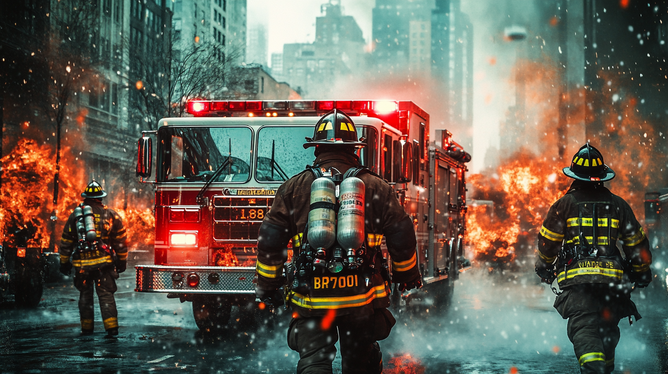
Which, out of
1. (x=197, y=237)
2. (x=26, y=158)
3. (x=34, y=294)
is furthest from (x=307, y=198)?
(x=26, y=158)

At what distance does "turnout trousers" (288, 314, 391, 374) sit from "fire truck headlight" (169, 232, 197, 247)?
411cm

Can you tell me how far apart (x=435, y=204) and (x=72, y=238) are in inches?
205

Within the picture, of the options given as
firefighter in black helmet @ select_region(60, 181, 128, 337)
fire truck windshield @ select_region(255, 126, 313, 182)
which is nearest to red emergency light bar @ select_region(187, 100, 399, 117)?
fire truck windshield @ select_region(255, 126, 313, 182)

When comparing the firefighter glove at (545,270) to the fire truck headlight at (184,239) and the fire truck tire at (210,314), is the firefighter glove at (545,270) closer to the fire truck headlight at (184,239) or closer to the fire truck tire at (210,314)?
the fire truck headlight at (184,239)

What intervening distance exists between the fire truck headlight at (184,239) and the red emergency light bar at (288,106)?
170 centimetres

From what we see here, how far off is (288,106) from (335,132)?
4377mm

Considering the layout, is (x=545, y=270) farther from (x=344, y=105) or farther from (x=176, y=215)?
(x=176, y=215)

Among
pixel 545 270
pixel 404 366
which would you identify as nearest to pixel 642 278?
pixel 545 270

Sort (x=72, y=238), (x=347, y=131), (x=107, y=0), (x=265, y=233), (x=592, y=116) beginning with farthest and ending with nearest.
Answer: (x=107, y=0)
(x=592, y=116)
(x=72, y=238)
(x=347, y=131)
(x=265, y=233)

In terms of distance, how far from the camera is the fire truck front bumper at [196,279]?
774 cm

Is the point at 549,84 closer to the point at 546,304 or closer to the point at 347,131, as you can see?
the point at 546,304

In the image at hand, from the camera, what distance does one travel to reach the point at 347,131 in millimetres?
4641

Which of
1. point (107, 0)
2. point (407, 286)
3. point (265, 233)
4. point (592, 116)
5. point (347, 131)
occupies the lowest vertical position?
point (407, 286)

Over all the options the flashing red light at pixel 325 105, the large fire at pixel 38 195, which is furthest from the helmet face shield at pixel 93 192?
the large fire at pixel 38 195
